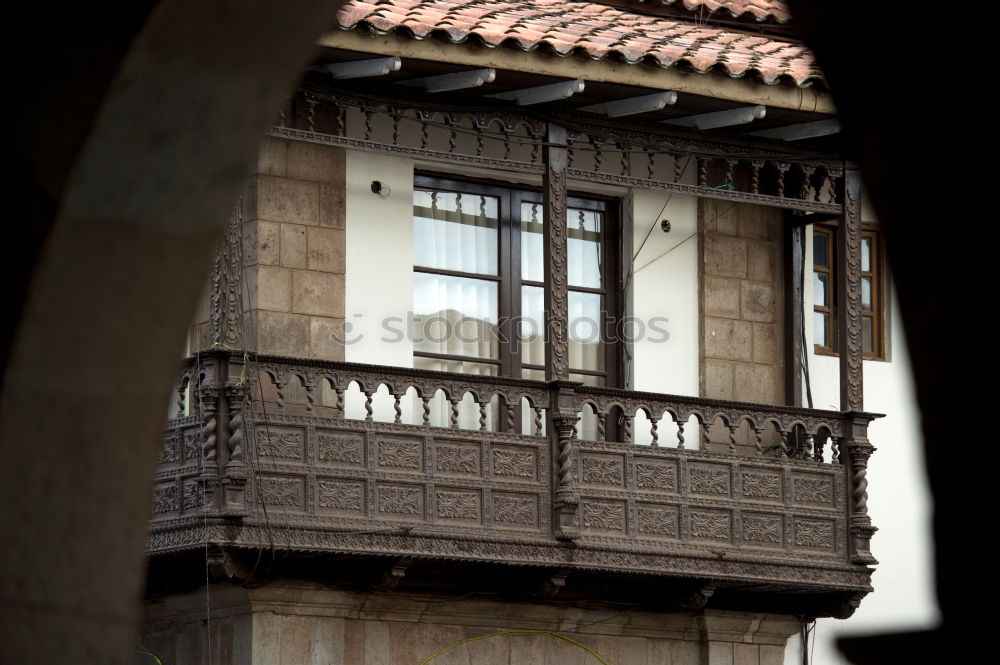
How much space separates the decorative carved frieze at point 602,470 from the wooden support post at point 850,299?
184 cm

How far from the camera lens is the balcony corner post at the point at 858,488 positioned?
1318 centimetres

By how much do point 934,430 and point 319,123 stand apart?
35.3 feet

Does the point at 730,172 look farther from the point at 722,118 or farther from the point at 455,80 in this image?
the point at 455,80

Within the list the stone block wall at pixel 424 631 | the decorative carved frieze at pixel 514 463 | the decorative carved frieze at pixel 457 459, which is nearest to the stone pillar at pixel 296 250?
the decorative carved frieze at pixel 457 459

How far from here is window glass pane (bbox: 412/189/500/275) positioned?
42.6ft

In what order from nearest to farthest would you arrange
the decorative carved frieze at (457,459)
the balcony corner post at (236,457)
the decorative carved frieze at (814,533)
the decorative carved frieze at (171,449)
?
the balcony corner post at (236,457) < the decorative carved frieze at (171,449) < the decorative carved frieze at (457,459) < the decorative carved frieze at (814,533)

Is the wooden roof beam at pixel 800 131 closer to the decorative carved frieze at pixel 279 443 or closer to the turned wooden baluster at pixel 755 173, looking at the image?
the turned wooden baluster at pixel 755 173

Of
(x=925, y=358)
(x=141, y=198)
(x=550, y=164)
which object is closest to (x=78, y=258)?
(x=141, y=198)

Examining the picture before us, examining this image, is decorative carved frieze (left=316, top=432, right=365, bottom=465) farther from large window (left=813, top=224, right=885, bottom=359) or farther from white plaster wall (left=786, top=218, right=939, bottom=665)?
large window (left=813, top=224, right=885, bottom=359)

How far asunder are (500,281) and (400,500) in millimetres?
2181

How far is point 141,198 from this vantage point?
8.73 feet

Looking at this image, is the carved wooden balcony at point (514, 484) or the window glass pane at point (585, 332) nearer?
the carved wooden balcony at point (514, 484)

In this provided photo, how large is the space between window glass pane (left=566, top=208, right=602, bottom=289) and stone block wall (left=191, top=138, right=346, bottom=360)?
6.25 ft

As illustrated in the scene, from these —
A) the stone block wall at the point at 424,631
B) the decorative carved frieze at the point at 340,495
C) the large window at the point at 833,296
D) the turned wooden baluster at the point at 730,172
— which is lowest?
the stone block wall at the point at 424,631
